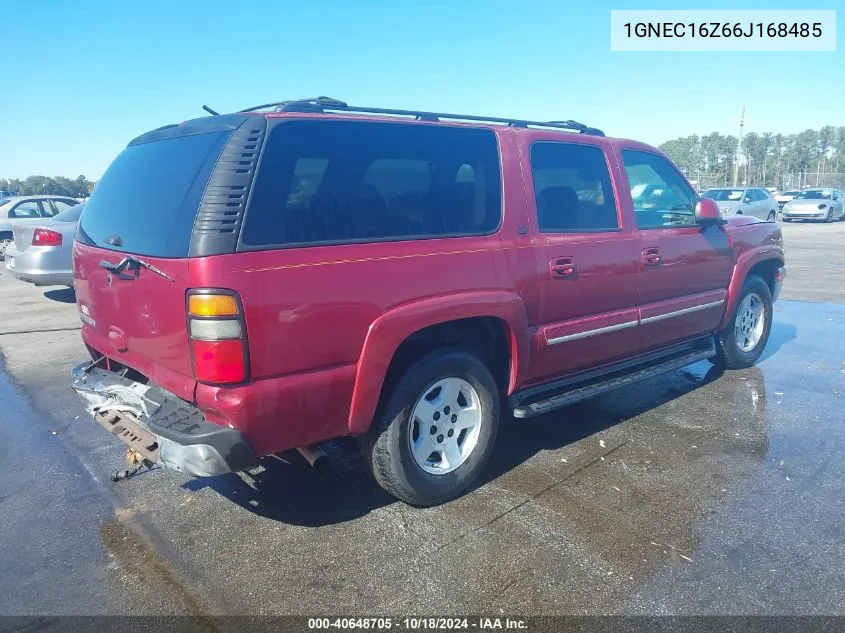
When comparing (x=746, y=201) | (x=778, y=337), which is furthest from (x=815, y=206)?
(x=778, y=337)

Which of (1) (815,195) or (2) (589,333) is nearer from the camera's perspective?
(2) (589,333)

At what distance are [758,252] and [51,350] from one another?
7148 millimetres

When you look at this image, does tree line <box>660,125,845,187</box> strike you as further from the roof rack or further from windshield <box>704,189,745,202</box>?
the roof rack

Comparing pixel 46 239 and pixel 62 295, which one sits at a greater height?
pixel 46 239

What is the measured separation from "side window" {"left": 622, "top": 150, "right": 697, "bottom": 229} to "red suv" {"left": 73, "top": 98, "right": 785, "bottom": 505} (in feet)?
0.27

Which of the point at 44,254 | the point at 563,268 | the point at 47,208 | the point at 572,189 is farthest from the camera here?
the point at 47,208

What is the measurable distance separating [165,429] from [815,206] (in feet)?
106

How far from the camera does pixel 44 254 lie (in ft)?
29.5

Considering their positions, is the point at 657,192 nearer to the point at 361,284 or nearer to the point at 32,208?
the point at 361,284

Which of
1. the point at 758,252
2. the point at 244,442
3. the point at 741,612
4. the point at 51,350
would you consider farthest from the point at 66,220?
the point at 741,612

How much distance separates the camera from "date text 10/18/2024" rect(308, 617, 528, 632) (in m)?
2.44

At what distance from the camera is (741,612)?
8.14ft

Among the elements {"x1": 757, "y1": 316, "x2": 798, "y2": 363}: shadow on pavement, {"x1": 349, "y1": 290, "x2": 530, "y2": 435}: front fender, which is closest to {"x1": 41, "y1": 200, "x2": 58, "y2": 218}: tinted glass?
{"x1": 349, "y1": 290, "x2": 530, "y2": 435}: front fender

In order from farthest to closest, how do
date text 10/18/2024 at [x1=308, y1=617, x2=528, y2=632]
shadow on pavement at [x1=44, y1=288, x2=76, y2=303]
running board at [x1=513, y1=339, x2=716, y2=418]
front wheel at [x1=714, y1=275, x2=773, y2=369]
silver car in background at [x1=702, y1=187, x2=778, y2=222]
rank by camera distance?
silver car in background at [x1=702, y1=187, x2=778, y2=222], shadow on pavement at [x1=44, y1=288, x2=76, y2=303], front wheel at [x1=714, y1=275, x2=773, y2=369], running board at [x1=513, y1=339, x2=716, y2=418], date text 10/18/2024 at [x1=308, y1=617, x2=528, y2=632]
